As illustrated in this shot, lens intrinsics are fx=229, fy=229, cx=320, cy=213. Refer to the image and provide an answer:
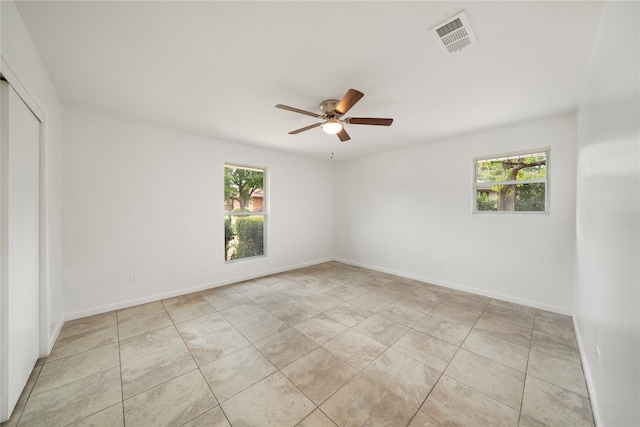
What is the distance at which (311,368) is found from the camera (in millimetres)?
1938

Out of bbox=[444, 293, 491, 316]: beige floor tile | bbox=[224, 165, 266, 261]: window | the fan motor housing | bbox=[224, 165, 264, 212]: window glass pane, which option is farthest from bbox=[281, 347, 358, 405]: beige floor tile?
bbox=[224, 165, 264, 212]: window glass pane

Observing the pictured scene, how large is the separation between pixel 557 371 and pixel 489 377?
614 mm

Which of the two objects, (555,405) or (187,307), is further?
(187,307)

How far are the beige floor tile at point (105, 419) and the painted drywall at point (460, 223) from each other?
425 cm

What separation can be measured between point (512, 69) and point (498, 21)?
2.29 ft

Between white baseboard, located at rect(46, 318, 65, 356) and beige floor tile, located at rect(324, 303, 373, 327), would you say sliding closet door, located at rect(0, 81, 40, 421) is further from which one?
beige floor tile, located at rect(324, 303, 373, 327)

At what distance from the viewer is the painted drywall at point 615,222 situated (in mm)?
993

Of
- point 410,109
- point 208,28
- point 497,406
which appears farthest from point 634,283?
point 208,28

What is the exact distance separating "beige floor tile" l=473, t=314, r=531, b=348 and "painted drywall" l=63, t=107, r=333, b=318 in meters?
3.59

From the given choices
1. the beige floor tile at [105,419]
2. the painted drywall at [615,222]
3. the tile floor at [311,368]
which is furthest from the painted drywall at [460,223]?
the beige floor tile at [105,419]

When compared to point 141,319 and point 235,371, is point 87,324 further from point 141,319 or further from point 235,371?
point 235,371

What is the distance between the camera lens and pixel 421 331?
2533mm

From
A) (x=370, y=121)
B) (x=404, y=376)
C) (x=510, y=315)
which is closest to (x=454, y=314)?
(x=510, y=315)

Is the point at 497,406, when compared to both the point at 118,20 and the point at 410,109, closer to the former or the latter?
the point at 410,109
